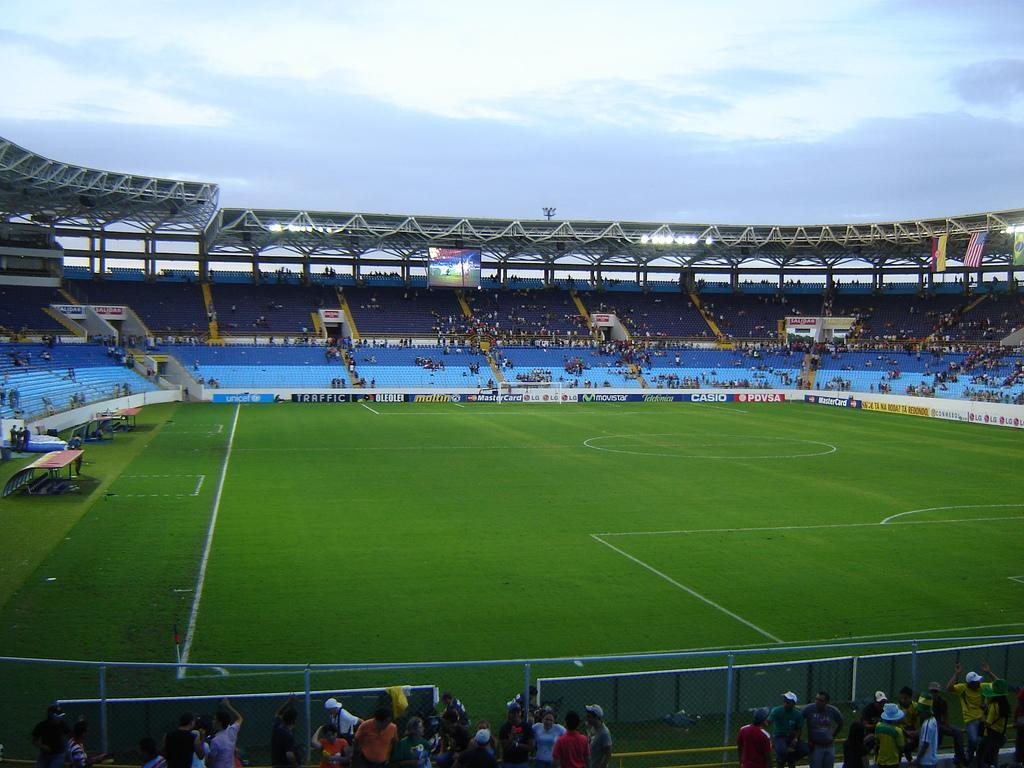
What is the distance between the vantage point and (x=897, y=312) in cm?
8206

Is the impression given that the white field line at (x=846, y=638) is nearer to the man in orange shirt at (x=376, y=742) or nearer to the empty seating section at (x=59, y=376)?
the man in orange shirt at (x=376, y=742)

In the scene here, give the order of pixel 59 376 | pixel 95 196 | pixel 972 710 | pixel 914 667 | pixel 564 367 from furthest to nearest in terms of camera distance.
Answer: pixel 564 367
pixel 95 196
pixel 59 376
pixel 914 667
pixel 972 710

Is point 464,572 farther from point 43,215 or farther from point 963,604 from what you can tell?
point 43,215

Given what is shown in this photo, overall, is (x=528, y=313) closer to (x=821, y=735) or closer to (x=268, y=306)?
(x=268, y=306)

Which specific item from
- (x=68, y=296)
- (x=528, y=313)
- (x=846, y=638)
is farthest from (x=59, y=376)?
(x=846, y=638)

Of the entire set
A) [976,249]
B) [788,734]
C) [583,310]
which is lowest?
[788,734]

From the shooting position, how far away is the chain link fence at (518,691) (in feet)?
30.5

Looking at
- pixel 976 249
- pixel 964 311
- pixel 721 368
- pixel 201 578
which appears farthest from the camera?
pixel 964 311

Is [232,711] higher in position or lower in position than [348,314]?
lower

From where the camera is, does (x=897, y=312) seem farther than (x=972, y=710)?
Yes

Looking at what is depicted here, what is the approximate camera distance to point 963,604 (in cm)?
1581

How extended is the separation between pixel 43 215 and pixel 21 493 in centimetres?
4426

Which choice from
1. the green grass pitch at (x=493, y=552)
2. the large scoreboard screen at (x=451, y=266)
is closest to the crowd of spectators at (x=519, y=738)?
the green grass pitch at (x=493, y=552)

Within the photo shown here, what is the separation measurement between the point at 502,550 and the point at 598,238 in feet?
184
